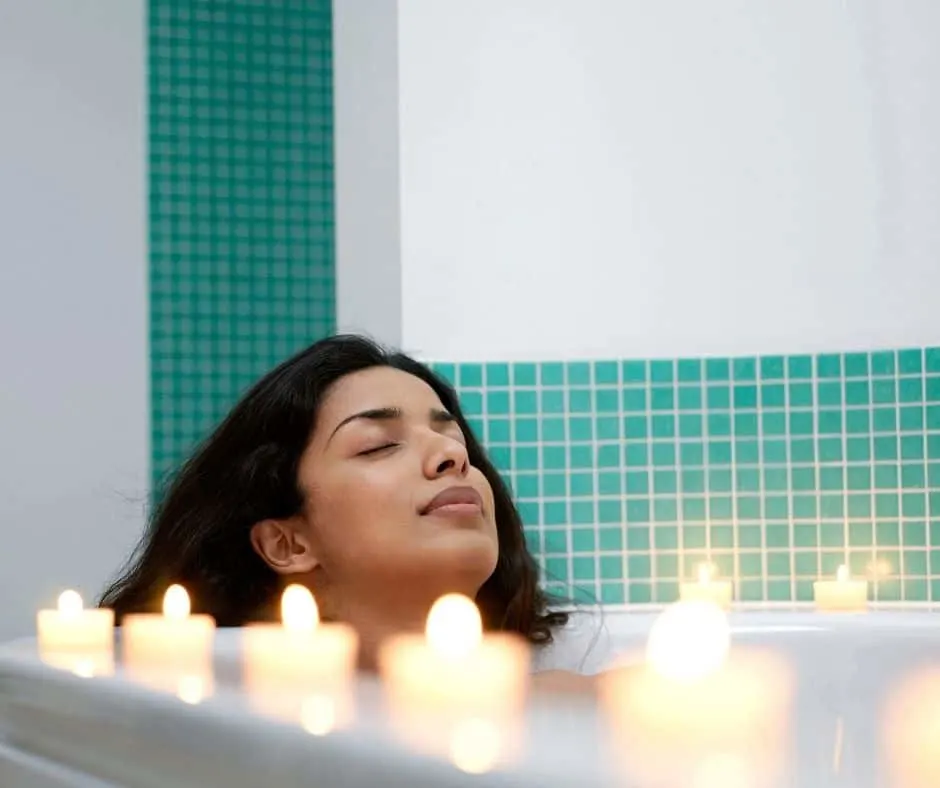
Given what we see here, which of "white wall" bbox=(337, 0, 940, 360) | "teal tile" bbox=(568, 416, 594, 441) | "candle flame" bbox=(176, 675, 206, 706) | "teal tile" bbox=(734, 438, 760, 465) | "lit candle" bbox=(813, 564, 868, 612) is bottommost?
"lit candle" bbox=(813, 564, 868, 612)

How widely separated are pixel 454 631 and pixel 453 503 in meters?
0.85

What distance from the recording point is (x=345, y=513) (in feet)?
5.45

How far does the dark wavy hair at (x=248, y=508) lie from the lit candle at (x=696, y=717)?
3.76 ft

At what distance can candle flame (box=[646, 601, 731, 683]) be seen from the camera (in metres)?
0.59

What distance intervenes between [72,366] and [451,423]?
2327 millimetres

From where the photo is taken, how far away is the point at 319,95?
4.43m

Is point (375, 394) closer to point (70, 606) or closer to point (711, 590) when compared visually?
point (70, 606)

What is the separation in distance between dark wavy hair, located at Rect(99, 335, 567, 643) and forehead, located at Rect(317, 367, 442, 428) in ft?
0.08

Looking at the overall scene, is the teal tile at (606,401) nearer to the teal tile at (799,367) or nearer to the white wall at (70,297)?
the teal tile at (799,367)

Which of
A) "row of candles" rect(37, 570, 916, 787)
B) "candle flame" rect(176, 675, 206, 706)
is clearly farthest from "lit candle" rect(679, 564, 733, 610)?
"candle flame" rect(176, 675, 206, 706)

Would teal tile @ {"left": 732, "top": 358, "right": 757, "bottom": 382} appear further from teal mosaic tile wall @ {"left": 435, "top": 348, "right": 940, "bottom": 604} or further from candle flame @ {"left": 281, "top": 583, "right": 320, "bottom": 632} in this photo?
candle flame @ {"left": 281, "top": 583, "right": 320, "bottom": 632}

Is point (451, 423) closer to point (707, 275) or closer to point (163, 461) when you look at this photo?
point (707, 275)

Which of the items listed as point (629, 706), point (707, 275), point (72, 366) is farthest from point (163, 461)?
point (629, 706)

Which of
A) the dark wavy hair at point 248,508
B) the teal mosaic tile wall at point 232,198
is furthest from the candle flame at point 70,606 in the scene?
the teal mosaic tile wall at point 232,198
